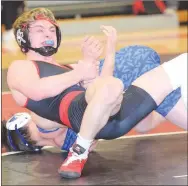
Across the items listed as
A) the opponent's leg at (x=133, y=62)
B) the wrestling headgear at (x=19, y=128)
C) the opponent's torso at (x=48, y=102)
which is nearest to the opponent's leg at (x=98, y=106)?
the opponent's torso at (x=48, y=102)

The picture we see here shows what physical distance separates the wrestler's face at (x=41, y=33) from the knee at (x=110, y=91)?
24.2 inches

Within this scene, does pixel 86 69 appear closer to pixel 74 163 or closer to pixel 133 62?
pixel 74 163

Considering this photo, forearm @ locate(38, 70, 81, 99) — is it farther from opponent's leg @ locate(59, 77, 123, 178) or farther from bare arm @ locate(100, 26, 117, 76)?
bare arm @ locate(100, 26, 117, 76)

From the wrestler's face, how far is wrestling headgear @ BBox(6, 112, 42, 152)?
85cm

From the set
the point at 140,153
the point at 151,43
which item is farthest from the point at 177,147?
the point at 151,43

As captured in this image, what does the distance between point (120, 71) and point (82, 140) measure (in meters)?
0.91

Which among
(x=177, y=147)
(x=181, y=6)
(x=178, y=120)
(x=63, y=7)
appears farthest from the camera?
(x=181, y=6)

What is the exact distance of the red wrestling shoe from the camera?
4.22 meters

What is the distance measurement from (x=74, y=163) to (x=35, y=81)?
23.6 inches

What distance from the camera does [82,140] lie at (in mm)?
4102

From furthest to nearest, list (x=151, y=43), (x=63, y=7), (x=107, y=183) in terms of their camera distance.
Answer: (x=63, y=7), (x=151, y=43), (x=107, y=183)

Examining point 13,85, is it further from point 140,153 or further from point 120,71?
point 140,153

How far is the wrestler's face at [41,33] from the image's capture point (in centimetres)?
431

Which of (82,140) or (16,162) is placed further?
(16,162)
